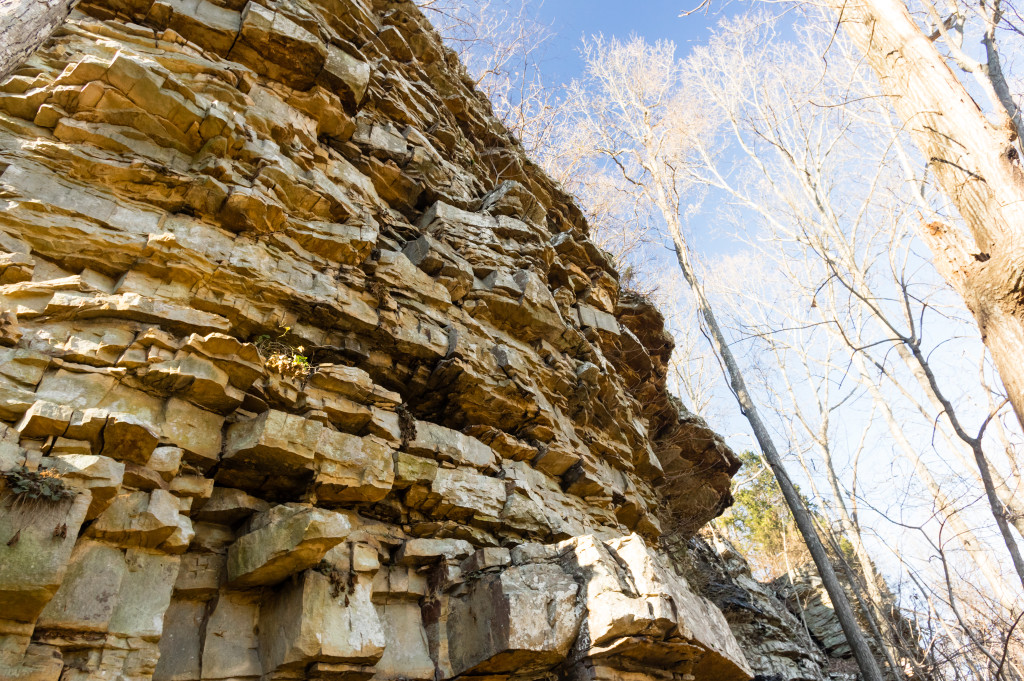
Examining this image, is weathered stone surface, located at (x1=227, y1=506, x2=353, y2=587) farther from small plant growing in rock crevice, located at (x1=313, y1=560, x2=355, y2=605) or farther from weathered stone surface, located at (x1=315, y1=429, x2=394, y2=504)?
weathered stone surface, located at (x1=315, y1=429, x2=394, y2=504)

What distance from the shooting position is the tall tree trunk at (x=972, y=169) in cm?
446

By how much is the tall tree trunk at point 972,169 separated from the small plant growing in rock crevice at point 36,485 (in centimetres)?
704

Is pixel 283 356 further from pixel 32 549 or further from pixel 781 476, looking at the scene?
pixel 781 476

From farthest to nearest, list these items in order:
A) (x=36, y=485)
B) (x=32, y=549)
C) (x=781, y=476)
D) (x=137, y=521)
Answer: (x=781, y=476)
(x=137, y=521)
(x=36, y=485)
(x=32, y=549)

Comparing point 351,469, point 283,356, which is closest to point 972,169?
point 351,469

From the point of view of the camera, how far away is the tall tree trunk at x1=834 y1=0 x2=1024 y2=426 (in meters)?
4.46

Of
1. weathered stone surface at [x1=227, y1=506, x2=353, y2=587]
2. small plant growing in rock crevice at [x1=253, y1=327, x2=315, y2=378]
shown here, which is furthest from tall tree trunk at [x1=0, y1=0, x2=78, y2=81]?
weathered stone surface at [x1=227, y1=506, x2=353, y2=587]

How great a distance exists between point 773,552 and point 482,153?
17.9m

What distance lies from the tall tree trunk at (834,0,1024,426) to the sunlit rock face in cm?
384

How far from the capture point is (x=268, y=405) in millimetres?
6066

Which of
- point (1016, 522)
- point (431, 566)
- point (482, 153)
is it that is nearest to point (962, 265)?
point (1016, 522)

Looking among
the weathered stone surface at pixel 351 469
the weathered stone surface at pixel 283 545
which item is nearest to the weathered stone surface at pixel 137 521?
the weathered stone surface at pixel 283 545

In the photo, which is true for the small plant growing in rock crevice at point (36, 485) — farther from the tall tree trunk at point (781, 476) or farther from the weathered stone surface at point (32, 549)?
the tall tree trunk at point (781, 476)

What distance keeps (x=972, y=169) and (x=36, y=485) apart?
7643mm
